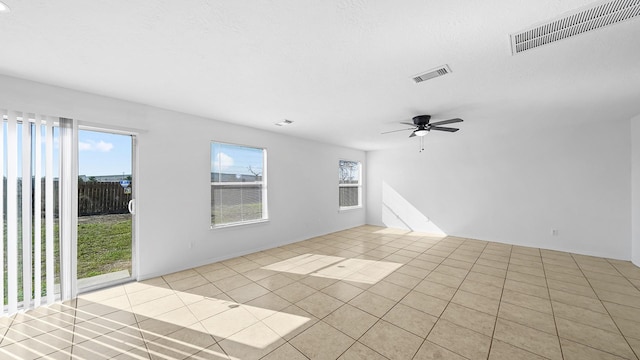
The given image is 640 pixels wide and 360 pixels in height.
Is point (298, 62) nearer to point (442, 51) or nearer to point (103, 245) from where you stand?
point (442, 51)

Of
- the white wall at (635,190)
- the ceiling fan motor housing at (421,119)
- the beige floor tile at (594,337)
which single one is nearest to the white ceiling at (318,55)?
the ceiling fan motor housing at (421,119)

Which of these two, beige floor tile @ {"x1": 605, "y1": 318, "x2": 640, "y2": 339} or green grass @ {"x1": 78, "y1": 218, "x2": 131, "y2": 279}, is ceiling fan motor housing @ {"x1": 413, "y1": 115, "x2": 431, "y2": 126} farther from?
green grass @ {"x1": 78, "y1": 218, "x2": 131, "y2": 279}

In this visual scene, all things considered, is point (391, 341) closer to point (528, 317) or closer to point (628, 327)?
point (528, 317)

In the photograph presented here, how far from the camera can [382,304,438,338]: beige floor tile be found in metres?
2.16

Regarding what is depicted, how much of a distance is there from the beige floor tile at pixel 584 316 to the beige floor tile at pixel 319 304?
2319mm

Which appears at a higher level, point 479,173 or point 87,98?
point 87,98

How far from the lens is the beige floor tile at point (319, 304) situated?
246cm

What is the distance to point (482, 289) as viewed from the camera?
2.99 m

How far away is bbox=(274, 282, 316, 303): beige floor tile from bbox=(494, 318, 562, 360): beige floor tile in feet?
6.38

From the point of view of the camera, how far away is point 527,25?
1.65 m

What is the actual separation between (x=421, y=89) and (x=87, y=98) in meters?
4.14

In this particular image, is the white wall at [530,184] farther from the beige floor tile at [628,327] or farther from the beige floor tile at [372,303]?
the beige floor tile at [372,303]

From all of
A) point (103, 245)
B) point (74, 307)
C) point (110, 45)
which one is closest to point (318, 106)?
point (110, 45)

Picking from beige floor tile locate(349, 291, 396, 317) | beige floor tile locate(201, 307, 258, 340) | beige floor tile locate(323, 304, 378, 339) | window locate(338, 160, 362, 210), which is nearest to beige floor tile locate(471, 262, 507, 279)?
beige floor tile locate(349, 291, 396, 317)
